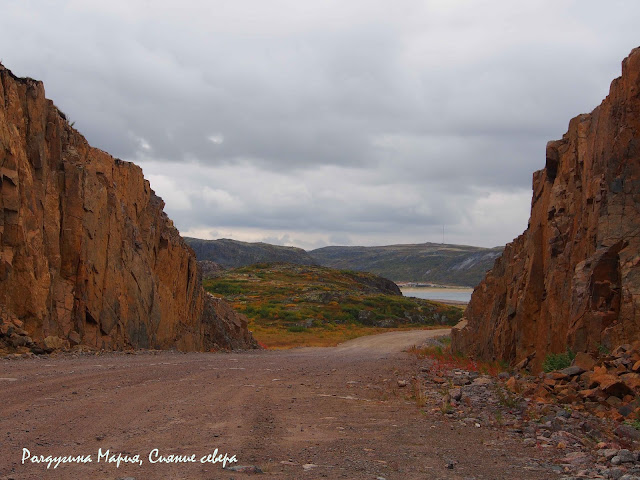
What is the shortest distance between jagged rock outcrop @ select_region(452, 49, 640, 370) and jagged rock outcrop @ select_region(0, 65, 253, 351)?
14114 millimetres

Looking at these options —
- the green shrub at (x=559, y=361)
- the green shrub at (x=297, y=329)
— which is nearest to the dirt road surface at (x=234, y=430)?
the green shrub at (x=559, y=361)

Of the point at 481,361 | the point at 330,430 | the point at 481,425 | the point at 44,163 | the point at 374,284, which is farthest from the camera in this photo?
the point at 374,284

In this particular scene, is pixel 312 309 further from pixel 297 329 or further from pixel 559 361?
pixel 559 361

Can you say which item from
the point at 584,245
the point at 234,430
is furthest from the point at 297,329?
the point at 234,430

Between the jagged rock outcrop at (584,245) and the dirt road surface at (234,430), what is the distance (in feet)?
14.7

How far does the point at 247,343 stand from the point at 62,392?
2537 cm

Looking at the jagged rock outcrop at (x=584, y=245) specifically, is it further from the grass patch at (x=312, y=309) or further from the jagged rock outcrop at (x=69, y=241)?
the grass patch at (x=312, y=309)

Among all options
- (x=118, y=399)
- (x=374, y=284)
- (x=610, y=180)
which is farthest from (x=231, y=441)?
(x=374, y=284)

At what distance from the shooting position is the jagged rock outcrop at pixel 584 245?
13102mm

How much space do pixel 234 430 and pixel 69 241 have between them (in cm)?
1498

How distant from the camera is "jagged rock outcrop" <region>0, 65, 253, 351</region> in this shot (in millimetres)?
18734

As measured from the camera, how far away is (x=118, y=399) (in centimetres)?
1098

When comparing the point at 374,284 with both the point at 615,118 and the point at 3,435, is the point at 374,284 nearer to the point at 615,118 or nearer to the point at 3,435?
the point at 615,118

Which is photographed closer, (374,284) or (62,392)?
(62,392)
